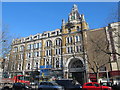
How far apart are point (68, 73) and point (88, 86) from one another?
58.5 feet

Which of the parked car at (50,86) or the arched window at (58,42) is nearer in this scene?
the parked car at (50,86)

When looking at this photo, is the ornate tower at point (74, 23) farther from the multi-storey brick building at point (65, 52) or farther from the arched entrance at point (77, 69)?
the arched entrance at point (77, 69)

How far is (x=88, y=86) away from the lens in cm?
1611

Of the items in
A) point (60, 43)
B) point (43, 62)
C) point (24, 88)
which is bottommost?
point (24, 88)

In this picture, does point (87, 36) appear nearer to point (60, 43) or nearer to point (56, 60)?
point (60, 43)

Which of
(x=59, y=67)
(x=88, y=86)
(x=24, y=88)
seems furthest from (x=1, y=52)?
(x=59, y=67)

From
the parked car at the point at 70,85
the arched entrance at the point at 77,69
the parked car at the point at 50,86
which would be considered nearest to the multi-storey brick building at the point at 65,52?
the arched entrance at the point at 77,69

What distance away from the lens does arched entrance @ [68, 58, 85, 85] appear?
32344 millimetres

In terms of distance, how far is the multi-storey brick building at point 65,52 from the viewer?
31750 mm

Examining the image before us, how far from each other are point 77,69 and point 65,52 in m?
5.97

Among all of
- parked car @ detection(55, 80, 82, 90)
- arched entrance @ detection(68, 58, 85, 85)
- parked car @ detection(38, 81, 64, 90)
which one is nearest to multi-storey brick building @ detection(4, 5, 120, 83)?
arched entrance @ detection(68, 58, 85, 85)

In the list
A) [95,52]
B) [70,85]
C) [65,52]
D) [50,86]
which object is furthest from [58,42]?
[50,86]

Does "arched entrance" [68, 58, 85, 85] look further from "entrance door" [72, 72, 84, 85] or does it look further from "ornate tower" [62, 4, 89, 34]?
"ornate tower" [62, 4, 89, 34]

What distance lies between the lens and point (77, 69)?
33156 millimetres
